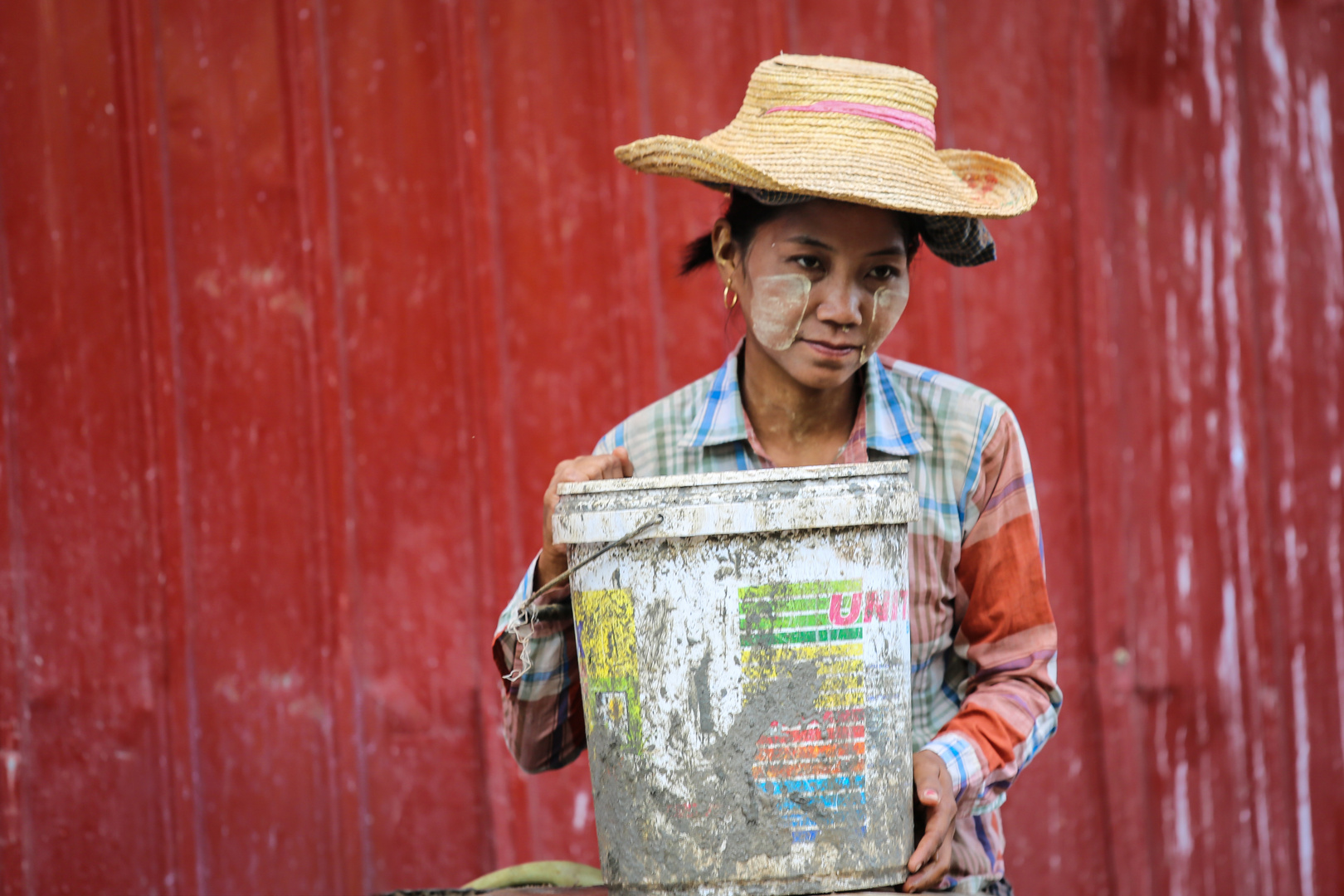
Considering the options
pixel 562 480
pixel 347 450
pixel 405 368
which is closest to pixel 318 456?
pixel 347 450

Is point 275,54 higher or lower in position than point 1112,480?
higher

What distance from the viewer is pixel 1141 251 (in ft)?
9.04

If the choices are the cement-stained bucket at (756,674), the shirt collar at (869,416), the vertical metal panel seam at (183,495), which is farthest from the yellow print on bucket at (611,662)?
the vertical metal panel seam at (183,495)

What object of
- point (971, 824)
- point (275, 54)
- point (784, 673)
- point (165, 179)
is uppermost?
point (275, 54)

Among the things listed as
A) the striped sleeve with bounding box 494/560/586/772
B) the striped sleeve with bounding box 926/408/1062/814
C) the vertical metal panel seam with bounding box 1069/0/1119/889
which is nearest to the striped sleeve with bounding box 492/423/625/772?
the striped sleeve with bounding box 494/560/586/772

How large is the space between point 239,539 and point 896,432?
5.42 feet

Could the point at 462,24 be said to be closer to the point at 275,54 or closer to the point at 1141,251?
the point at 275,54

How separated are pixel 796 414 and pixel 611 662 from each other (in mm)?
658

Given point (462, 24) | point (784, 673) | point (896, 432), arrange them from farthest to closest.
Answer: point (462, 24) < point (896, 432) < point (784, 673)

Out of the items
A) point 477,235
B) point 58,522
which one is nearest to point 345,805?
point 58,522

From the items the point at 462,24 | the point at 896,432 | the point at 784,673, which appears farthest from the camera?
the point at 462,24

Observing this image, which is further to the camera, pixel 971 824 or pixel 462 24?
pixel 462 24

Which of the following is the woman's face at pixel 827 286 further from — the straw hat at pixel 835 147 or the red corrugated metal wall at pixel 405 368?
the red corrugated metal wall at pixel 405 368

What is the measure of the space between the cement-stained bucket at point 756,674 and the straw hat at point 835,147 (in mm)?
462
